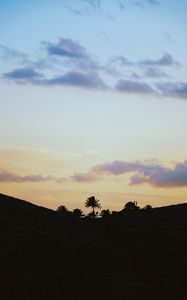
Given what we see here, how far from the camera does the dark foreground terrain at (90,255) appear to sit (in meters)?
44.7

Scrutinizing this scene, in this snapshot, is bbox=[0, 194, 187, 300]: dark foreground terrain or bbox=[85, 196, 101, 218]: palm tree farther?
bbox=[85, 196, 101, 218]: palm tree

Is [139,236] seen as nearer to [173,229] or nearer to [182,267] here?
[173,229]

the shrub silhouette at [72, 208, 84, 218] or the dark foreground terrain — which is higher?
the shrub silhouette at [72, 208, 84, 218]

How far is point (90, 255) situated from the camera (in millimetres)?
53156

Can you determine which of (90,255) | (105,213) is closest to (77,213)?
(105,213)

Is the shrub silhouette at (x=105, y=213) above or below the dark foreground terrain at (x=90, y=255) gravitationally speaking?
above

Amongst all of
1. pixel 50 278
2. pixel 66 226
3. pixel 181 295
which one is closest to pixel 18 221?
pixel 66 226

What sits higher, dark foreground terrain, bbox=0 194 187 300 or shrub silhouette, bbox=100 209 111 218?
shrub silhouette, bbox=100 209 111 218

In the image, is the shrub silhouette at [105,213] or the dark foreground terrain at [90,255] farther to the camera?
the shrub silhouette at [105,213]

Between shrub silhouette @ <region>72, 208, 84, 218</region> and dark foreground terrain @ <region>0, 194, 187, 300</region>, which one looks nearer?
dark foreground terrain @ <region>0, 194, 187, 300</region>

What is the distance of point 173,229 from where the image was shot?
63031mm

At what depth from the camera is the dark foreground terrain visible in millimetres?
44688

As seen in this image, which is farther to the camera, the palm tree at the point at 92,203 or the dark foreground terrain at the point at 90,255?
the palm tree at the point at 92,203

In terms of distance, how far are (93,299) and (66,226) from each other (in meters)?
21.2
